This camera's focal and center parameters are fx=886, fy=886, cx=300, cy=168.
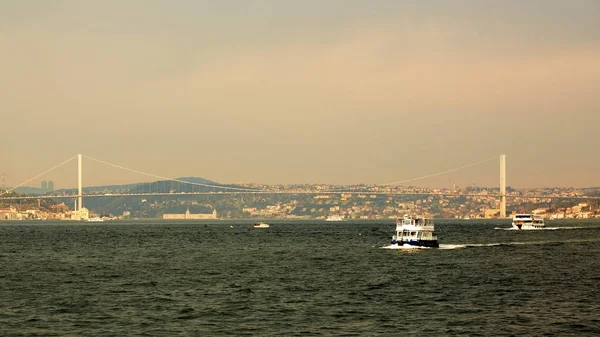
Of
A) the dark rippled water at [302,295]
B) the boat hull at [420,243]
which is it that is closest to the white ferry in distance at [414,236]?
the boat hull at [420,243]

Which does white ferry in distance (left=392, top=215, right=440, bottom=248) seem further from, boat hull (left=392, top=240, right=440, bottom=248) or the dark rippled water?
the dark rippled water

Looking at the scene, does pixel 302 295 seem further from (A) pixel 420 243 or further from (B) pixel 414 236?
(B) pixel 414 236

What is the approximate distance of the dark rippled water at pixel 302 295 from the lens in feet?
96.6

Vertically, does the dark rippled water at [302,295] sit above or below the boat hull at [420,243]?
below

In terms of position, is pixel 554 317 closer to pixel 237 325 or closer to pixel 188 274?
pixel 237 325

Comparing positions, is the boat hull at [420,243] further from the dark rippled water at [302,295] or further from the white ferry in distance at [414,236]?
the dark rippled water at [302,295]

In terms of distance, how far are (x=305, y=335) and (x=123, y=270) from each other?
26.8 m

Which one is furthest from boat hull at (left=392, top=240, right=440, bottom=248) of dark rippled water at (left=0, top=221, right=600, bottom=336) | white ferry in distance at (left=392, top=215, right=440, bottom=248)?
dark rippled water at (left=0, top=221, right=600, bottom=336)

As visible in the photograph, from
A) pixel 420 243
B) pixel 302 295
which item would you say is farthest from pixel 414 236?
pixel 302 295

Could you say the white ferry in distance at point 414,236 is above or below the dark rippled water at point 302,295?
above

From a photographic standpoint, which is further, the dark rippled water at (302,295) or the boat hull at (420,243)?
the boat hull at (420,243)

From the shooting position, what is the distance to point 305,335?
91.0ft

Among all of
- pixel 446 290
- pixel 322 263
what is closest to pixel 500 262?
pixel 322 263

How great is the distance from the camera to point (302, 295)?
3834 cm
